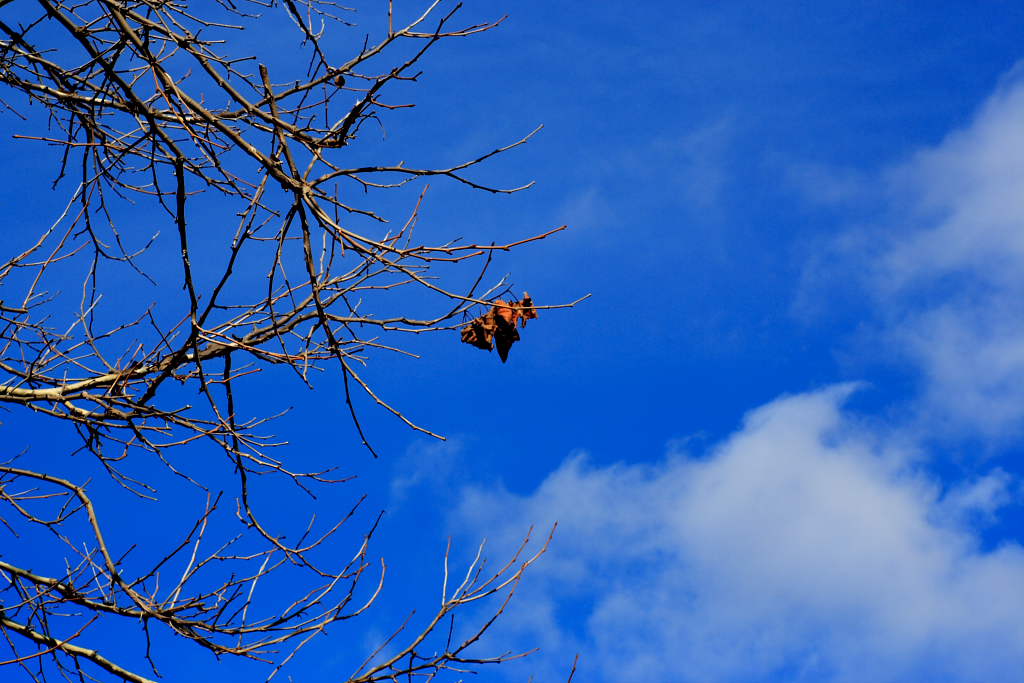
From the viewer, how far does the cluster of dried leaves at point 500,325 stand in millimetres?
3496

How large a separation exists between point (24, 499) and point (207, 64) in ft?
7.71

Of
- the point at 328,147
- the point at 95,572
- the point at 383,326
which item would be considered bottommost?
the point at 95,572

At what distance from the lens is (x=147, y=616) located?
3744 millimetres

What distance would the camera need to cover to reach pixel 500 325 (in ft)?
11.5

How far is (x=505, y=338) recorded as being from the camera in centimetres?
352

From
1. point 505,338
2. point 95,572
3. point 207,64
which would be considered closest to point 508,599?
point 505,338

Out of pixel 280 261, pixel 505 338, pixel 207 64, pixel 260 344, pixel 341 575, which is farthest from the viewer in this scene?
pixel 260 344

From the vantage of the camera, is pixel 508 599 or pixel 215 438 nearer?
pixel 508 599

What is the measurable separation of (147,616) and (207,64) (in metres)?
2.24

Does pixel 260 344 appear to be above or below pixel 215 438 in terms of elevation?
above

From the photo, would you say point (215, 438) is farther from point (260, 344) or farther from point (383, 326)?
point (383, 326)

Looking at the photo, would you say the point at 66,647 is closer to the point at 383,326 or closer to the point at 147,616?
the point at 147,616

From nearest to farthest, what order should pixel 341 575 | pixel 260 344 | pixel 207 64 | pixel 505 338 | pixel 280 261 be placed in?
pixel 280 261
pixel 207 64
pixel 505 338
pixel 341 575
pixel 260 344

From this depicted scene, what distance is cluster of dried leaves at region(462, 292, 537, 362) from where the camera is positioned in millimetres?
3496
